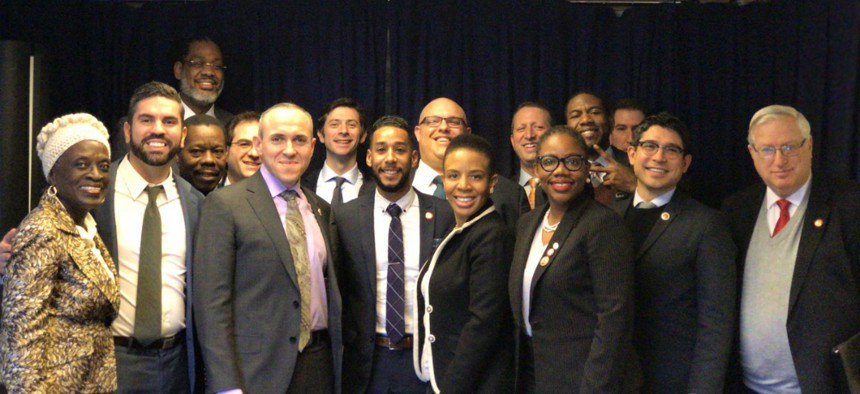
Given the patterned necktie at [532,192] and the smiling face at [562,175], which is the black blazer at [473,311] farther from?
the patterned necktie at [532,192]

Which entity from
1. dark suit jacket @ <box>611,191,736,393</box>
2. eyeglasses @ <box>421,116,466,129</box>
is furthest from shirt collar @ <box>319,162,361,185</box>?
dark suit jacket @ <box>611,191,736,393</box>

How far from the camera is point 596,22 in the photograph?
5676 millimetres

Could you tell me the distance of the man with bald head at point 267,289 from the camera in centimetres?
354

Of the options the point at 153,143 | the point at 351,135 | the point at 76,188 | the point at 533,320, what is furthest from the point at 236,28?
Answer: the point at 533,320

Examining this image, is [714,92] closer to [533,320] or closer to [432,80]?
[432,80]

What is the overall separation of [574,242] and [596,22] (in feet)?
8.62

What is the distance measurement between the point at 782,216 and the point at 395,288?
5.21 ft

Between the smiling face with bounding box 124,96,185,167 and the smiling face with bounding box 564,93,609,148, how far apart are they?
2.25 metres

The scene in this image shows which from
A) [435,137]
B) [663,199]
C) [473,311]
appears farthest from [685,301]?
[435,137]

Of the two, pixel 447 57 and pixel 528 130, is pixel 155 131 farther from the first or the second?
pixel 447 57

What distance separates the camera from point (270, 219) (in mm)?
3662

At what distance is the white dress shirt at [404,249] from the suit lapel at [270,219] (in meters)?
Result: 0.47

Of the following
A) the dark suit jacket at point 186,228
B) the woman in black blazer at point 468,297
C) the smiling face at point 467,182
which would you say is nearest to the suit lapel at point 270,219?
the dark suit jacket at point 186,228

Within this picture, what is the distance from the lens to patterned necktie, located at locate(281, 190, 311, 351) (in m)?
3.68
